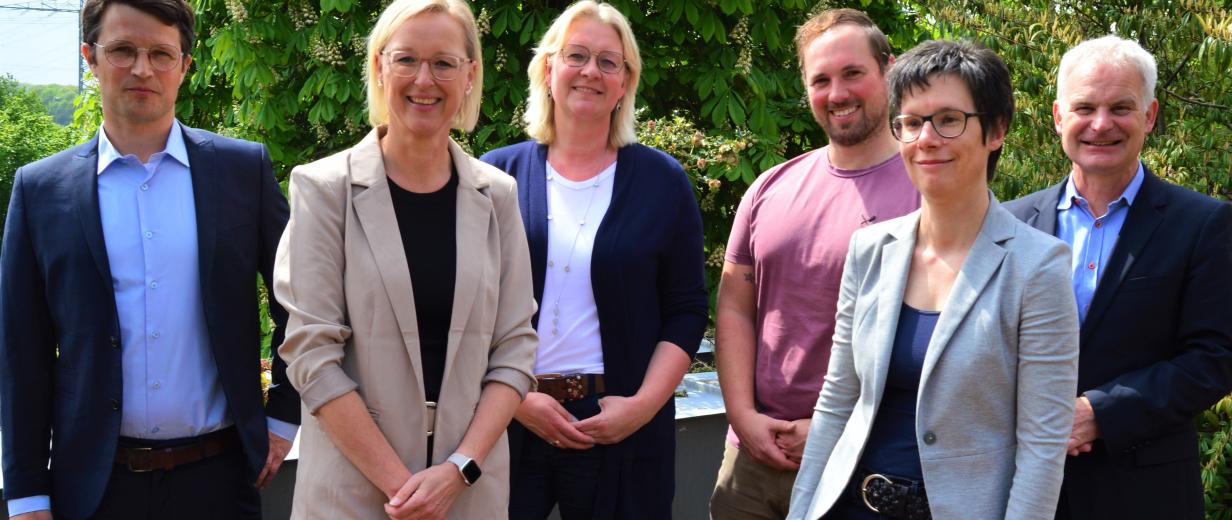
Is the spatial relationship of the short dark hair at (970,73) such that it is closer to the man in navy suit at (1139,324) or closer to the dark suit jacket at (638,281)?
the man in navy suit at (1139,324)

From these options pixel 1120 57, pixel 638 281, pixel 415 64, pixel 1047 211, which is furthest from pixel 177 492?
pixel 1120 57

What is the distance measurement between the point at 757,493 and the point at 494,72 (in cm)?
332

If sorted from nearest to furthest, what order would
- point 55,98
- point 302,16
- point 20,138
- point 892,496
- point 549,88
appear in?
1. point 892,496
2. point 549,88
3. point 302,16
4. point 20,138
5. point 55,98

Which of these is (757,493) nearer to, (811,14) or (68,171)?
(68,171)

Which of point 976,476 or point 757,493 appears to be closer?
point 976,476

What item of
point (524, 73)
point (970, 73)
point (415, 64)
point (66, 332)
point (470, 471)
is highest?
point (970, 73)

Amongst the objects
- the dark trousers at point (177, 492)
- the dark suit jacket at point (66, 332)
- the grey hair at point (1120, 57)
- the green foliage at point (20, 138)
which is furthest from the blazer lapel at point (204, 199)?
the green foliage at point (20, 138)

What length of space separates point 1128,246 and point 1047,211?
0.29 m

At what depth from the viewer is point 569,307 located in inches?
137

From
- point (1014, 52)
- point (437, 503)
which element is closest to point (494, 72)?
point (1014, 52)

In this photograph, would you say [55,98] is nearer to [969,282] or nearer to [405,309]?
[405,309]

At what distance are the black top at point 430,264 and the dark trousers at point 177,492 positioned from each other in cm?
71

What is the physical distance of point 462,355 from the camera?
2873mm

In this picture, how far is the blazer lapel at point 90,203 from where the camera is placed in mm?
2979
